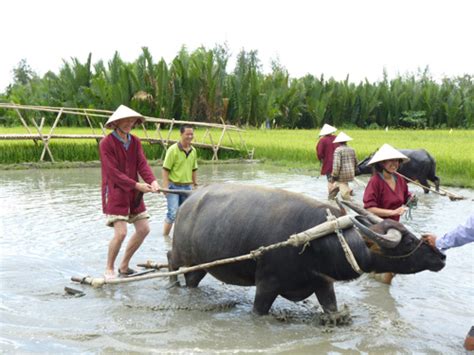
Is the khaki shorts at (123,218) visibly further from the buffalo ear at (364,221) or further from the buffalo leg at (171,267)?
the buffalo ear at (364,221)

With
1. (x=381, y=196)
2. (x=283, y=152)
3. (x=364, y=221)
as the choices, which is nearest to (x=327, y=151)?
(x=381, y=196)

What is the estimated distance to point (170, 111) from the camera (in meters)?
→ 24.3

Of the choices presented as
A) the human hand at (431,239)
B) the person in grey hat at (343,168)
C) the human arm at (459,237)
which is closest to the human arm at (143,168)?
the human hand at (431,239)

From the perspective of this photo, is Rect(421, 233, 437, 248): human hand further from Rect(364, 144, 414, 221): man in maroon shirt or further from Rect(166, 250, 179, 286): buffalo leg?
Rect(166, 250, 179, 286): buffalo leg

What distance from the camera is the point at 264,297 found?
14.3 ft

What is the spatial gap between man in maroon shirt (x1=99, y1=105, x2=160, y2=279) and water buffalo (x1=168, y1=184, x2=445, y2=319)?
60cm

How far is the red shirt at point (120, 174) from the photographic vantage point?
5.20m

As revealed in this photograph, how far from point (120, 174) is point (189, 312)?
4.22 ft

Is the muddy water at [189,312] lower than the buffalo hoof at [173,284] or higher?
lower

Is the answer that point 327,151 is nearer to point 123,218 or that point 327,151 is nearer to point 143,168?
point 143,168

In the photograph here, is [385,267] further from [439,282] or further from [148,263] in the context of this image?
[148,263]

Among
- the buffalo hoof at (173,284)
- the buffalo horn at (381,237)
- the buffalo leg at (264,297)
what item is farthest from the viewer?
the buffalo hoof at (173,284)

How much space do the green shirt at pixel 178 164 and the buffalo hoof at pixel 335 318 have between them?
9.21ft

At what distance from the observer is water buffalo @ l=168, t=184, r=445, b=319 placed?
158 inches
